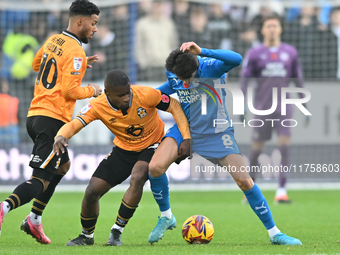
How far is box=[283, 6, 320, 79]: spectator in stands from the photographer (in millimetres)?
12539

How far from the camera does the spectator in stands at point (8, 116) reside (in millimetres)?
11180

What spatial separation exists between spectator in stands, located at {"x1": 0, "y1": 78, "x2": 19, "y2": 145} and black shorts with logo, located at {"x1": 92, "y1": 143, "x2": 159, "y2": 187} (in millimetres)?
6438

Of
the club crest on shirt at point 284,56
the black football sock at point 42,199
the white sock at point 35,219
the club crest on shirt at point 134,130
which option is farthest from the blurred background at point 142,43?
the club crest on shirt at point 134,130

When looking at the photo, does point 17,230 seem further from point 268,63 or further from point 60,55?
point 268,63

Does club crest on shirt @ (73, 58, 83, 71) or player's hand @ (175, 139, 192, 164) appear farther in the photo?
club crest on shirt @ (73, 58, 83, 71)

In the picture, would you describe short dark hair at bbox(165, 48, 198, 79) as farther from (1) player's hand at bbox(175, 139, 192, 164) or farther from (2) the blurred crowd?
(2) the blurred crowd

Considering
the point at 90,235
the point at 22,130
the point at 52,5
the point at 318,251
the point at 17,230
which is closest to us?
the point at 318,251

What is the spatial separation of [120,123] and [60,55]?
0.87 m

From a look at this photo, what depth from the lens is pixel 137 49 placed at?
12.1 metres

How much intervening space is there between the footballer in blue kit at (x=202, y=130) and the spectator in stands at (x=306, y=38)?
775 centimetres

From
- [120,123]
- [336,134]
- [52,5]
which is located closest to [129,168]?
[120,123]

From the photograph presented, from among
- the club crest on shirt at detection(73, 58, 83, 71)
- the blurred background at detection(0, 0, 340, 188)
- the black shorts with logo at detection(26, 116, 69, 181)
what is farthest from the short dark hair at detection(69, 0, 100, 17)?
the blurred background at detection(0, 0, 340, 188)

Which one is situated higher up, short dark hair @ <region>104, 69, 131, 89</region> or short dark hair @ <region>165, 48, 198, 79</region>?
short dark hair @ <region>165, 48, 198, 79</region>

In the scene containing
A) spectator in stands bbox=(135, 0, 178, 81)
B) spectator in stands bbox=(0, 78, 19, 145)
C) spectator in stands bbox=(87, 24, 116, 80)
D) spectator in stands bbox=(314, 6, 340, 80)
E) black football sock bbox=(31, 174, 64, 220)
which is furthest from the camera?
spectator in stands bbox=(314, 6, 340, 80)
